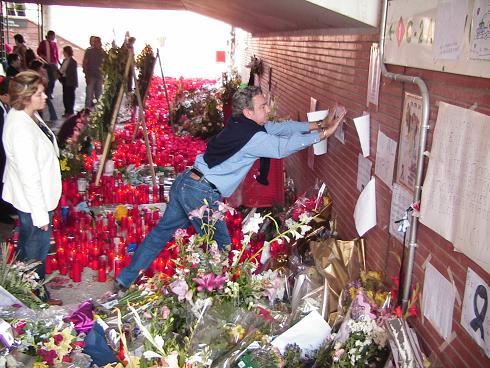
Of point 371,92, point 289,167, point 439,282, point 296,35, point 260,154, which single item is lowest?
point 289,167

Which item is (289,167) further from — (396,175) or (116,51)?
(396,175)

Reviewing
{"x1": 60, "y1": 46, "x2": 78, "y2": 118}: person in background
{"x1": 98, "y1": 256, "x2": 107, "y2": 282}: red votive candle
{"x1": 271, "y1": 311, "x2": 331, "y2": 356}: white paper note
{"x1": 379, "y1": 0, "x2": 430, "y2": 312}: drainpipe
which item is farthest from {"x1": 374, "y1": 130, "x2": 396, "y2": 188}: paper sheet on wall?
{"x1": 60, "y1": 46, "x2": 78, "y2": 118}: person in background

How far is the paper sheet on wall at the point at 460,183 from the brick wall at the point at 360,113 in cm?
7

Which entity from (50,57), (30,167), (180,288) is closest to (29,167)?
(30,167)

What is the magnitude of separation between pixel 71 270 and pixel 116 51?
3.47 metres

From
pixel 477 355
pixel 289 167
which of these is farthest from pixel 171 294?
pixel 289 167

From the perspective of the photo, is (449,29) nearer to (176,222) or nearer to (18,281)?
(176,222)

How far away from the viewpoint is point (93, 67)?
561 inches

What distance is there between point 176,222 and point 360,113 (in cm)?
176

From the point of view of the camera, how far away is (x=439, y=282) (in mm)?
2855

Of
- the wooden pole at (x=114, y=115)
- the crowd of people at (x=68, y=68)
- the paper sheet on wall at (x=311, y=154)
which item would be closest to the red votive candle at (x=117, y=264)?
the paper sheet on wall at (x=311, y=154)

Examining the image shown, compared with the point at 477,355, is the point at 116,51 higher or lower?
higher

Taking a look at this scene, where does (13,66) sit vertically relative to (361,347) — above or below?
above

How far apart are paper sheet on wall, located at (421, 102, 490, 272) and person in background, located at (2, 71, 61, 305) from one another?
2.91 meters
